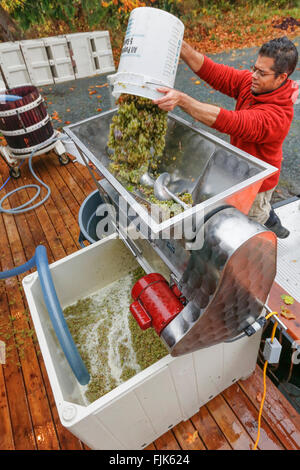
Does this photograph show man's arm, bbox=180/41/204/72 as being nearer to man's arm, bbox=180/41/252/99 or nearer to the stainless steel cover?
man's arm, bbox=180/41/252/99

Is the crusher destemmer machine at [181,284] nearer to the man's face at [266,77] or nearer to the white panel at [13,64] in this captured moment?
the man's face at [266,77]

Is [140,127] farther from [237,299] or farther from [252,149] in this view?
[237,299]

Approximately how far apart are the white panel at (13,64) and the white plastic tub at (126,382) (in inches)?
202

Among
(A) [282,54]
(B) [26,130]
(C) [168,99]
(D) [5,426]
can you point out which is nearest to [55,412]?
(D) [5,426]

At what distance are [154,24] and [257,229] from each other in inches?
38.9

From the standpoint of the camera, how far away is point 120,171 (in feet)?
5.43

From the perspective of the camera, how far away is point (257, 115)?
147cm

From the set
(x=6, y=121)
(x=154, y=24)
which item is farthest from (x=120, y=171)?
(x=6, y=121)

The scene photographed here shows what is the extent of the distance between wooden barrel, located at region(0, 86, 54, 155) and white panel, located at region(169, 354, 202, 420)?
332 centimetres

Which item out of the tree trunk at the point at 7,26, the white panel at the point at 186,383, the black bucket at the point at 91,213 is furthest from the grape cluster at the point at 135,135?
the tree trunk at the point at 7,26

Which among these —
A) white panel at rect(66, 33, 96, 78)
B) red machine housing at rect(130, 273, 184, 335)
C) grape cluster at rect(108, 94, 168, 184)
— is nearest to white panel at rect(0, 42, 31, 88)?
white panel at rect(66, 33, 96, 78)

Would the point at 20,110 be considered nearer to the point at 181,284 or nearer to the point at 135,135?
the point at 135,135

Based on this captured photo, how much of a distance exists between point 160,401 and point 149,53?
169 centimetres
